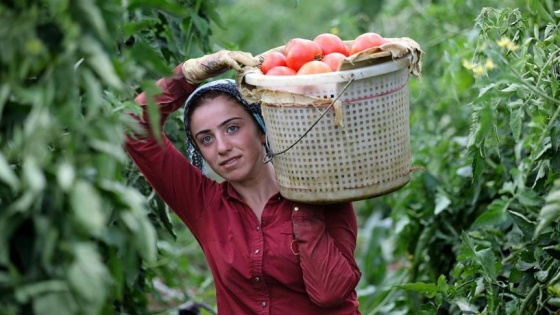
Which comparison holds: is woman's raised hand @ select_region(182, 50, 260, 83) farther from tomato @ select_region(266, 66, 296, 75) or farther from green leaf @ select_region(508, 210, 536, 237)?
green leaf @ select_region(508, 210, 536, 237)

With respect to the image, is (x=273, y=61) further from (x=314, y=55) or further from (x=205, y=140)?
(x=205, y=140)

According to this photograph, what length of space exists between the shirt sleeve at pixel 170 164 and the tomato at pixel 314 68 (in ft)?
1.42

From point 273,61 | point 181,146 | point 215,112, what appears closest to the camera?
point 273,61

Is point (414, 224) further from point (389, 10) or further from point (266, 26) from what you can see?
point (266, 26)

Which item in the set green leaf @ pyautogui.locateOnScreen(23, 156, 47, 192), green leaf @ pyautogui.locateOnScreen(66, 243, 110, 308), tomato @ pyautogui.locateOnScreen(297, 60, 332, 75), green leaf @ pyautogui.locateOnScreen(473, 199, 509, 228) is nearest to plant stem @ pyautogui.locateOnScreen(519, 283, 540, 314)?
green leaf @ pyautogui.locateOnScreen(473, 199, 509, 228)

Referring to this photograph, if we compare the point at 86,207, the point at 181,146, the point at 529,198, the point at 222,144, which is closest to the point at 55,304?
the point at 86,207

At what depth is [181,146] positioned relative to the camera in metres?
3.65

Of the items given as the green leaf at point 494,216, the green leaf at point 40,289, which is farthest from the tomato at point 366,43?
the green leaf at point 40,289

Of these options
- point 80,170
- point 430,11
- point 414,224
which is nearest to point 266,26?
point 430,11

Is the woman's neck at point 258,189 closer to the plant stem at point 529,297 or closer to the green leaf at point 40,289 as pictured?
the plant stem at point 529,297

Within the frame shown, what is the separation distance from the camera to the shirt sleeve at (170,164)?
2.85 meters

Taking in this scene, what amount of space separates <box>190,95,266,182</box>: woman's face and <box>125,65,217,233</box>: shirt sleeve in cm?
9

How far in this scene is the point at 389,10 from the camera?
5508mm

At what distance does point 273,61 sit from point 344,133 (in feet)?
1.10
